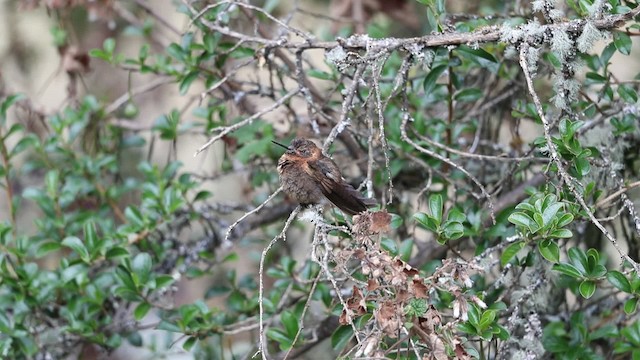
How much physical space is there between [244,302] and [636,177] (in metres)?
1.42

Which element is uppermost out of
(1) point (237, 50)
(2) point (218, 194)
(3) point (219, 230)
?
(1) point (237, 50)

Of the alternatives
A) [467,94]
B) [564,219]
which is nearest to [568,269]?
[564,219]

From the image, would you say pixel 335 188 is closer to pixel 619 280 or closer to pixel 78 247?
pixel 619 280

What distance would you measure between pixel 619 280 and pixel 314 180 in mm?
889

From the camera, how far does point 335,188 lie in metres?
2.63

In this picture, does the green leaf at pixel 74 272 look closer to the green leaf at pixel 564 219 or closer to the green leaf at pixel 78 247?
the green leaf at pixel 78 247

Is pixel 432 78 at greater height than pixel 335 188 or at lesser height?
greater

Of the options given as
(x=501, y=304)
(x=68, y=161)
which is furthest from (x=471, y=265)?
(x=68, y=161)

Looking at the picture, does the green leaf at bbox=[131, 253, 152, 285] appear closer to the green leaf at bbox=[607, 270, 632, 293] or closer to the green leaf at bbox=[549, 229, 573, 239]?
the green leaf at bbox=[549, 229, 573, 239]

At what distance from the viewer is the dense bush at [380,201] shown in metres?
2.43

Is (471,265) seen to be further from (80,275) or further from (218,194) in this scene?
(218,194)

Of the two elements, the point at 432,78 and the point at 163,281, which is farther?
the point at 163,281

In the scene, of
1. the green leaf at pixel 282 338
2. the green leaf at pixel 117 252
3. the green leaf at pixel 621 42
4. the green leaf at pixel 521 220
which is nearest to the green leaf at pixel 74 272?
the green leaf at pixel 117 252

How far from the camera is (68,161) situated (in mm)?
3799
